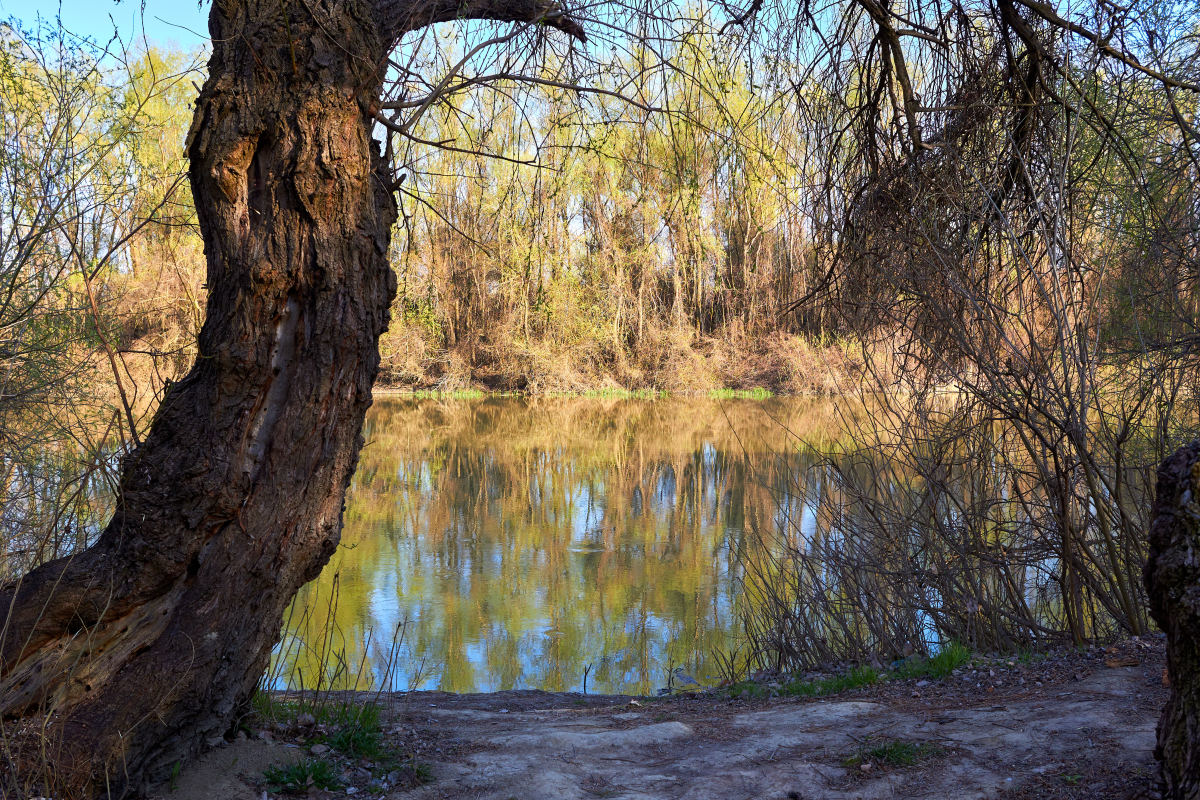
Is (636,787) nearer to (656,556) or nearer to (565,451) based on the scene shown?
(656,556)

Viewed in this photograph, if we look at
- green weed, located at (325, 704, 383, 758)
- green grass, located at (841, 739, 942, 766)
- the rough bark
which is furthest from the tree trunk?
the rough bark

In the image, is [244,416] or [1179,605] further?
[244,416]

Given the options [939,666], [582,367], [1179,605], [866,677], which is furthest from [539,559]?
[582,367]

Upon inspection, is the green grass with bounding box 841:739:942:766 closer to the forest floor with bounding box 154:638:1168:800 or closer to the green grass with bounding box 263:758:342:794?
the forest floor with bounding box 154:638:1168:800

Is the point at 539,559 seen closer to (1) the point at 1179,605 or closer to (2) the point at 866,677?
(2) the point at 866,677

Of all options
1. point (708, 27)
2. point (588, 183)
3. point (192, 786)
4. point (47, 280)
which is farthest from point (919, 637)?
point (588, 183)

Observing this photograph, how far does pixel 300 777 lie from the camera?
3.02m

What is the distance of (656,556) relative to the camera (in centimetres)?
973

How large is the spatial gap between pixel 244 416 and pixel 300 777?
123 cm

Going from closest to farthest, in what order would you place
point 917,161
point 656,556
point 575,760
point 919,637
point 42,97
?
point 575,760
point 917,161
point 919,637
point 42,97
point 656,556

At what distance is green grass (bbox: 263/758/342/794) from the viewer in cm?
298

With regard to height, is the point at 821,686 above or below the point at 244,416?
below

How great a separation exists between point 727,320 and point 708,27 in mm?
21269

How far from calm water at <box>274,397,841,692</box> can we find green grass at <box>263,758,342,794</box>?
0.85m
